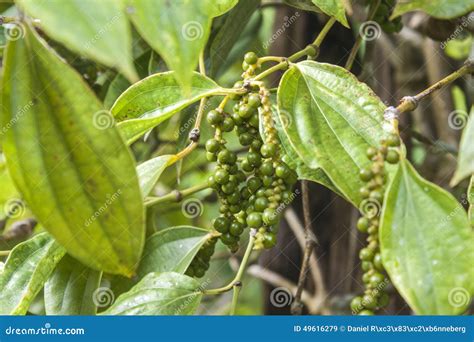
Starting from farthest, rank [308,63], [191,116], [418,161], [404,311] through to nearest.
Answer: [418,161] → [404,311] → [191,116] → [308,63]

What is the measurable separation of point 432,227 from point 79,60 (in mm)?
566

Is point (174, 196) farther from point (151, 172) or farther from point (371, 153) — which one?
point (371, 153)

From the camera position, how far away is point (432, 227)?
51 cm

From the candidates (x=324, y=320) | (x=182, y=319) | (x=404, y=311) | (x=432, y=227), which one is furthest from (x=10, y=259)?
(x=404, y=311)

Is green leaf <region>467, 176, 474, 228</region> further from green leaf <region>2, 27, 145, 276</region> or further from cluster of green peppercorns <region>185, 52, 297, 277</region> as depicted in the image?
green leaf <region>2, 27, 145, 276</region>

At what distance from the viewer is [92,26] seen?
1.30 feet

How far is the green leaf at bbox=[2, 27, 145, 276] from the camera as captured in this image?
0.49 m

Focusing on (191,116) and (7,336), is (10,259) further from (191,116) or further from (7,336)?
(191,116)

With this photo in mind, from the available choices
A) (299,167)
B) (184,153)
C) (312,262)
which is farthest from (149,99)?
(312,262)

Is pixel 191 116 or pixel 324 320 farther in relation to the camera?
pixel 191 116

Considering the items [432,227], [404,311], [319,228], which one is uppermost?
[432,227]
